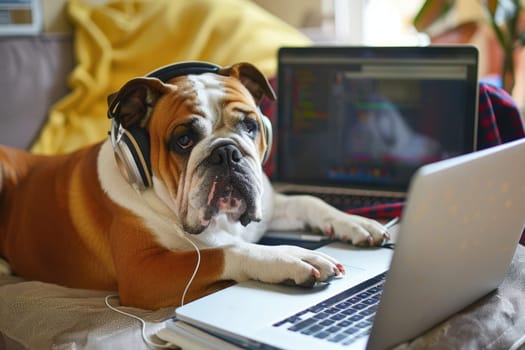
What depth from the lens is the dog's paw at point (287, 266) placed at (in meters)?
1.11

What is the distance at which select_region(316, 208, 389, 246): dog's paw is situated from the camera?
1.35 meters

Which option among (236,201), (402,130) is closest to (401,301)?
(236,201)

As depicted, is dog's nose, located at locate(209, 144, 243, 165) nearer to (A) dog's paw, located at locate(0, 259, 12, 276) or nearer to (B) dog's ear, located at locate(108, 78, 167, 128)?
(B) dog's ear, located at locate(108, 78, 167, 128)

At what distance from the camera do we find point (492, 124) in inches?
62.4

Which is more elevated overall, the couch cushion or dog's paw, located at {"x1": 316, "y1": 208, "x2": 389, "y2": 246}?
the couch cushion

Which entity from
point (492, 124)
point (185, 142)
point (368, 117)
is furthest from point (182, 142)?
point (492, 124)

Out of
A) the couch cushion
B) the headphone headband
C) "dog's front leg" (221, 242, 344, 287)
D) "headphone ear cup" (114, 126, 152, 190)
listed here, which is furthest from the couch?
the headphone headband

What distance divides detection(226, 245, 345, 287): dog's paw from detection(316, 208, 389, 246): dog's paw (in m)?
0.19

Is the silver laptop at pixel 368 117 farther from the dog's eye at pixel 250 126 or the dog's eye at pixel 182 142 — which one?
the dog's eye at pixel 182 142

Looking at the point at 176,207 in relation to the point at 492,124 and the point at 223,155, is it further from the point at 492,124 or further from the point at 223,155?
the point at 492,124

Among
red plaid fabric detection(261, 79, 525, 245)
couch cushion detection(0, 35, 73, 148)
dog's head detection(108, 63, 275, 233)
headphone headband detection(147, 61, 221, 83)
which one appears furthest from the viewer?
couch cushion detection(0, 35, 73, 148)

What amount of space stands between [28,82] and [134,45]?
348mm

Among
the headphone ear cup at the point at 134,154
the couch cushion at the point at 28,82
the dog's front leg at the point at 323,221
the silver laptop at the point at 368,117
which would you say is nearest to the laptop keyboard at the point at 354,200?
the silver laptop at the point at 368,117

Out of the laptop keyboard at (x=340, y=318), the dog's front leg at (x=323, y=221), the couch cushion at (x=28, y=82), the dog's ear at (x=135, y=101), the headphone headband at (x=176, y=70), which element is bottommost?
the dog's front leg at (x=323, y=221)
